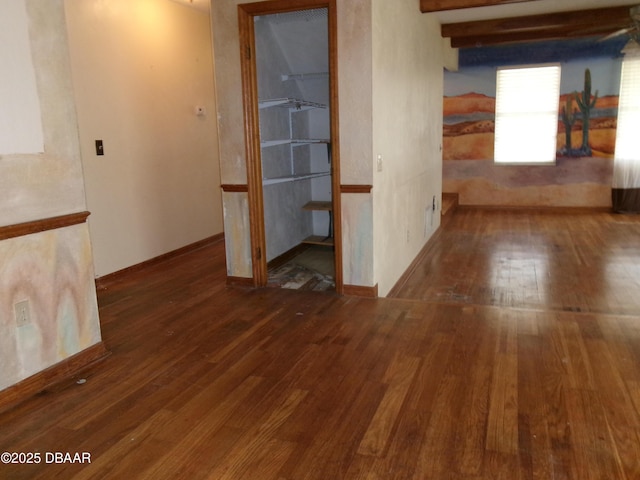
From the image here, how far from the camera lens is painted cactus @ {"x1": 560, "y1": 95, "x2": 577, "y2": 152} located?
26.6 feet

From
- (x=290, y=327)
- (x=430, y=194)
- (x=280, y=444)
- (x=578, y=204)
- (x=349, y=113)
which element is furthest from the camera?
(x=578, y=204)

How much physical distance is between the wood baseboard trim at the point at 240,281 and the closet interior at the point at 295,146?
0.19 metres

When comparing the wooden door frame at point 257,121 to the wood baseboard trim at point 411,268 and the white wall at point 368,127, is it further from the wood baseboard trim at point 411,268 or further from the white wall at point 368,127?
the wood baseboard trim at point 411,268

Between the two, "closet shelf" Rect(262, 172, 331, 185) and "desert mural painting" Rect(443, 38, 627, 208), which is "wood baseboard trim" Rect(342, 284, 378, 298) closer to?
"closet shelf" Rect(262, 172, 331, 185)

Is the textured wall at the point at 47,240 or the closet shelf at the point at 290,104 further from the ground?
the closet shelf at the point at 290,104

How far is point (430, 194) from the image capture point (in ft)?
20.1

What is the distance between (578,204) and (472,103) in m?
2.34

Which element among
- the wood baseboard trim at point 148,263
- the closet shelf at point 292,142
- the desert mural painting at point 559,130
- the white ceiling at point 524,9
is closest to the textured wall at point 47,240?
the wood baseboard trim at point 148,263

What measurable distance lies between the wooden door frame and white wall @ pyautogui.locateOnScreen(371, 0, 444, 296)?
274 millimetres

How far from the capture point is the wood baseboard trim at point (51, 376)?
243cm

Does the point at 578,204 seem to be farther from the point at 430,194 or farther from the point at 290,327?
the point at 290,327

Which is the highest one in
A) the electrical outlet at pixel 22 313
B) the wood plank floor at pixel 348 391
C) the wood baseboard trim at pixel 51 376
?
the electrical outlet at pixel 22 313

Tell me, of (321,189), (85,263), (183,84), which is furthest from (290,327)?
(183,84)

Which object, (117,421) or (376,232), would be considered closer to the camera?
(117,421)
